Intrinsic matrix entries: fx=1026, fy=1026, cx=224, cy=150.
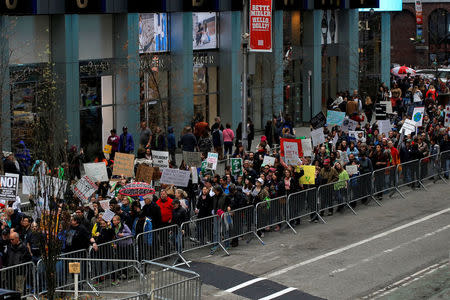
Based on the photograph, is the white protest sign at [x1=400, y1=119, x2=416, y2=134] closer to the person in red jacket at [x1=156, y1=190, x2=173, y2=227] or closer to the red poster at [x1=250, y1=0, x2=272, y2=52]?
the red poster at [x1=250, y1=0, x2=272, y2=52]

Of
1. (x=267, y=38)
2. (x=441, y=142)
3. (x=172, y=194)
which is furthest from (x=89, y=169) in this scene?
(x=441, y=142)

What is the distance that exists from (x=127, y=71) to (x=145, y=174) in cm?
1153

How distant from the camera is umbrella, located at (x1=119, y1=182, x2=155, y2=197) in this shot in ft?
76.3

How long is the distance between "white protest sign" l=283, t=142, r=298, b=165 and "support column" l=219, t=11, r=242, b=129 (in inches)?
577

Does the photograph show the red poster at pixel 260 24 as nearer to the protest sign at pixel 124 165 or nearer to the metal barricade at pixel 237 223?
the protest sign at pixel 124 165

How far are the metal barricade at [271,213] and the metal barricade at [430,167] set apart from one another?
7.02 m

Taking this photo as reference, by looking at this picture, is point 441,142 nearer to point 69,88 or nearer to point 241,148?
point 241,148

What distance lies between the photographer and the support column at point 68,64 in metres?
33.3

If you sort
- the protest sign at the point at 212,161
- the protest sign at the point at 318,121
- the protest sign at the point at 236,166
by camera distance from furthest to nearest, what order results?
the protest sign at the point at 318,121
the protest sign at the point at 236,166
the protest sign at the point at 212,161

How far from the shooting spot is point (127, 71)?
119ft

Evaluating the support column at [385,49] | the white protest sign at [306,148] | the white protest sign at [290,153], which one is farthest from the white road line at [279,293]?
the support column at [385,49]

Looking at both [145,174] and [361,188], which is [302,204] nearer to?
[361,188]

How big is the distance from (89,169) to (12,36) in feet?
28.8

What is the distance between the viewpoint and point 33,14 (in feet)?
106
